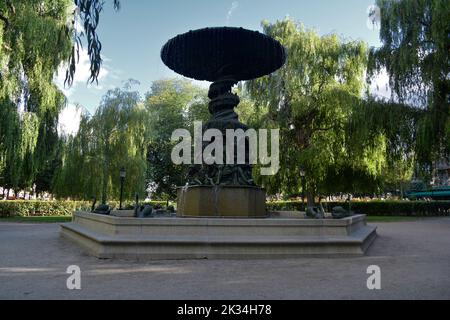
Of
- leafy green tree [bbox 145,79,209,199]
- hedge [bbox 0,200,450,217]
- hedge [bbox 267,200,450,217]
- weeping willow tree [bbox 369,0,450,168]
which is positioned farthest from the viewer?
leafy green tree [bbox 145,79,209,199]

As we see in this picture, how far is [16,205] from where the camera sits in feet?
102

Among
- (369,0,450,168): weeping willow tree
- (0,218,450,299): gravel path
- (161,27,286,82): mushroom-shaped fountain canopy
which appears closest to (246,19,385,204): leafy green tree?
(369,0,450,168): weeping willow tree

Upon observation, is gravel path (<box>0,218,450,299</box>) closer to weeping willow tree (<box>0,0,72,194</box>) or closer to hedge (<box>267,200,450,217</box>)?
weeping willow tree (<box>0,0,72,194</box>)

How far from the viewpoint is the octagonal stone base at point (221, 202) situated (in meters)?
11.0

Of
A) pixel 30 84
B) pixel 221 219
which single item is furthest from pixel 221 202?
pixel 30 84

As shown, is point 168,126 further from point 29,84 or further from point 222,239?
point 222,239

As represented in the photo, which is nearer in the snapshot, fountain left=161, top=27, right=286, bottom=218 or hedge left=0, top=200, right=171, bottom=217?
Result: fountain left=161, top=27, right=286, bottom=218

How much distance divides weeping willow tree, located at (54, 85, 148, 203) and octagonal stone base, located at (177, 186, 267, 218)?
1425 centimetres

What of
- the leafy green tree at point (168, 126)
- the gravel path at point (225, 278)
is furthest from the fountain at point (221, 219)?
the leafy green tree at point (168, 126)

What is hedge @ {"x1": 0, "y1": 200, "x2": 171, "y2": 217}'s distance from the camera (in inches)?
1211

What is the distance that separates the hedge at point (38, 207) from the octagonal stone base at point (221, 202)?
64.1ft

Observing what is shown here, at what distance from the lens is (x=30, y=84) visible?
54.1 ft

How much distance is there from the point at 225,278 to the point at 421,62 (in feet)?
51.5
